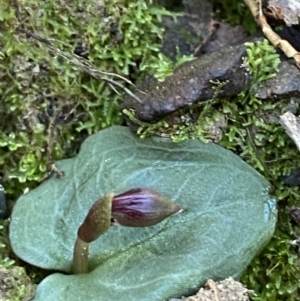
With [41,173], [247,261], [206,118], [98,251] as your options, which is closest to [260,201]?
[247,261]

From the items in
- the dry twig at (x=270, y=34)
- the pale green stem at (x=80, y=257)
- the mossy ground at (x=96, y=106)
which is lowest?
the pale green stem at (x=80, y=257)

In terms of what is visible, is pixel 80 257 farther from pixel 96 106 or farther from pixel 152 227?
pixel 96 106

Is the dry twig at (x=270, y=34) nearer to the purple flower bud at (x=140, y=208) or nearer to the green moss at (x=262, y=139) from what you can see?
the green moss at (x=262, y=139)

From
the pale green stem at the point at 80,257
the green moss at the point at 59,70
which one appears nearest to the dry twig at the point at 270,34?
the green moss at the point at 59,70

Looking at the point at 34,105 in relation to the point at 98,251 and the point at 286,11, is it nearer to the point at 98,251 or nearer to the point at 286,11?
the point at 98,251

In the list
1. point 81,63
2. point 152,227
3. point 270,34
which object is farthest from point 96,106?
point 270,34

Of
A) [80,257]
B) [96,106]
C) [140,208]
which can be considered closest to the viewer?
[140,208]
